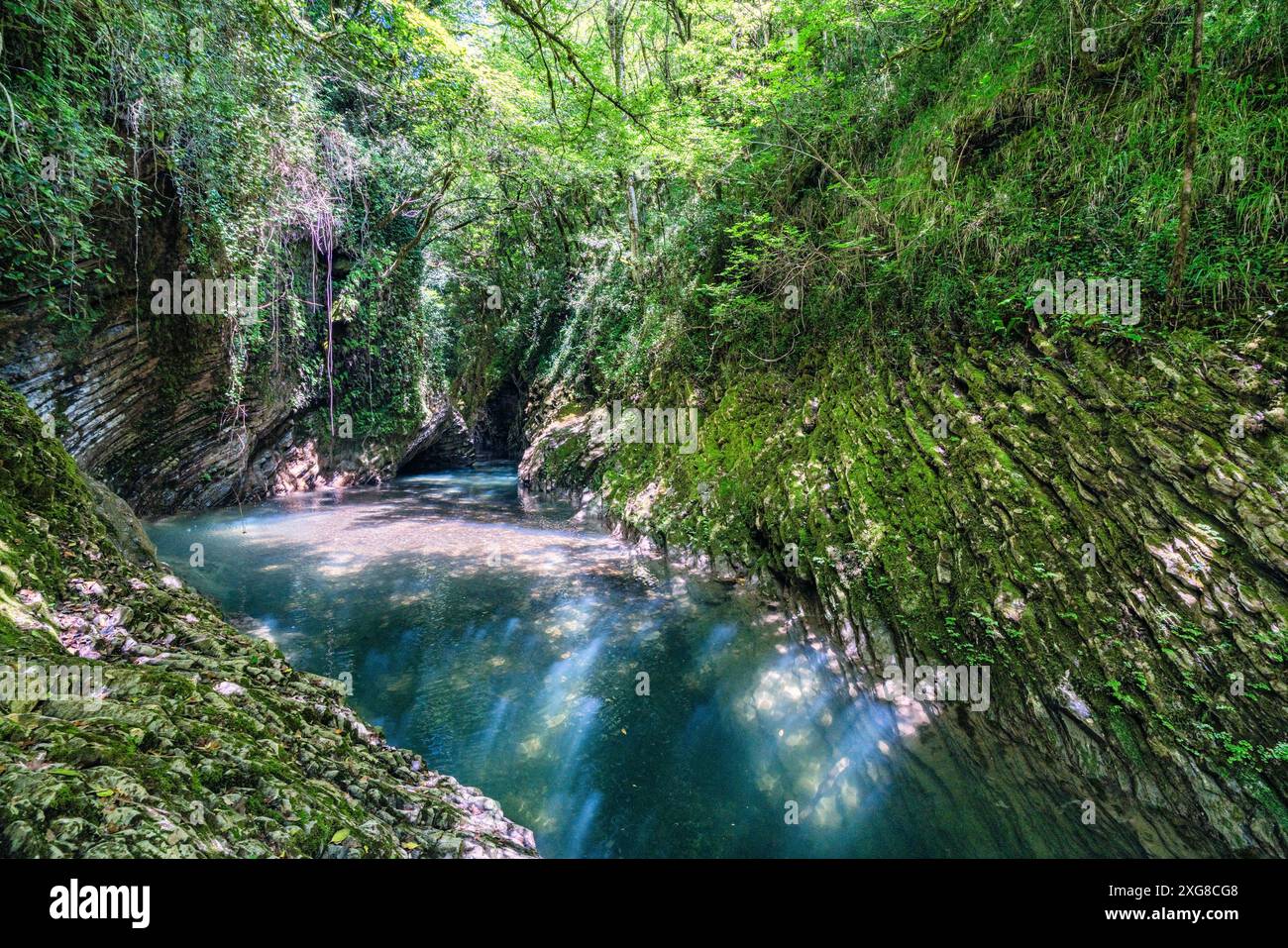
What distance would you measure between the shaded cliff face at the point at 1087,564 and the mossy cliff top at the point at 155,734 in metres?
3.76

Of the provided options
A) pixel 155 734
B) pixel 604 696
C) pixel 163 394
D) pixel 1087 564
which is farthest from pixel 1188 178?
pixel 163 394

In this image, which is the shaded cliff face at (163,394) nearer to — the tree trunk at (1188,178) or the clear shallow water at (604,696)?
the clear shallow water at (604,696)

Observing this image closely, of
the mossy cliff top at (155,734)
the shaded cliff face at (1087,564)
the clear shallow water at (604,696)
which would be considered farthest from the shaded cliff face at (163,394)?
the shaded cliff face at (1087,564)

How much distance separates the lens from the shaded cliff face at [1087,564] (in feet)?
10.6

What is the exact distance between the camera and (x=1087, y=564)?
4.12 m

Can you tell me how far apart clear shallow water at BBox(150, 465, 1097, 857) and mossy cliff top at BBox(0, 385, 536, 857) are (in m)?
0.90

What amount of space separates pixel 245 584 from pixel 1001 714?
889cm

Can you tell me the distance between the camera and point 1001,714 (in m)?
4.12

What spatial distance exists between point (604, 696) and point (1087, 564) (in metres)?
4.28

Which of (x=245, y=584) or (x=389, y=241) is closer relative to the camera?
(x=245, y=584)
